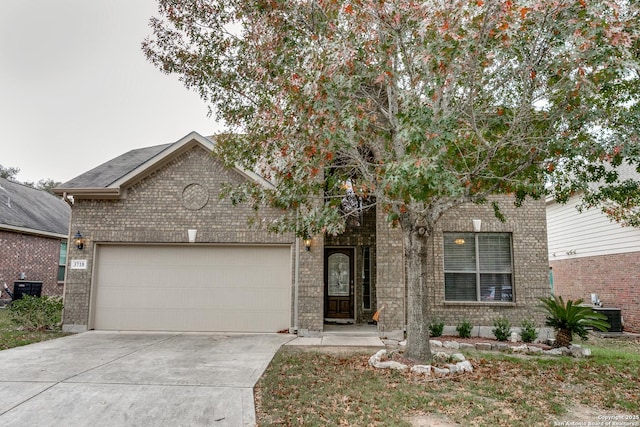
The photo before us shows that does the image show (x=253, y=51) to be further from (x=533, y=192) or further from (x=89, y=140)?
(x=89, y=140)

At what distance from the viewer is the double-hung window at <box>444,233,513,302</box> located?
1073 centimetres

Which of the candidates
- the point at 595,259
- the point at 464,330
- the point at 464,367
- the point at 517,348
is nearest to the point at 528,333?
the point at 517,348

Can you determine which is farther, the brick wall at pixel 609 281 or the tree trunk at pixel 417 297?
the brick wall at pixel 609 281

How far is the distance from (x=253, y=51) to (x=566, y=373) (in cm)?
853

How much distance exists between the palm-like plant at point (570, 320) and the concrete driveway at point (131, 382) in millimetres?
5814

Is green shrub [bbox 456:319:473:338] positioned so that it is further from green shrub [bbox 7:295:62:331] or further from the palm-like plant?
green shrub [bbox 7:295:62:331]

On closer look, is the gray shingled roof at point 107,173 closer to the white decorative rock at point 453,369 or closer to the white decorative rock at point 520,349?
the white decorative rock at point 453,369

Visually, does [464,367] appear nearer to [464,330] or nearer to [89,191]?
[464,330]

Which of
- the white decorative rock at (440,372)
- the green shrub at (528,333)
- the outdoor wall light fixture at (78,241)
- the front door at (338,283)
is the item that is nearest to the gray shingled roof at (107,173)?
the outdoor wall light fixture at (78,241)

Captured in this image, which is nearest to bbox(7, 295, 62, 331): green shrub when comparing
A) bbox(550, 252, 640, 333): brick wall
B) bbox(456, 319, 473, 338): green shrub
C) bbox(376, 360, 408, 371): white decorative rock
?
bbox(376, 360, 408, 371): white decorative rock

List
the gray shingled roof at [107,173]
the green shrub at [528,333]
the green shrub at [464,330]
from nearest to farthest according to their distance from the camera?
the green shrub at [528,333] < the green shrub at [464,330] < the gray shingled roof at [107,173]

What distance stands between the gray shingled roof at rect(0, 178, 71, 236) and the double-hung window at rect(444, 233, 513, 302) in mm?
15627

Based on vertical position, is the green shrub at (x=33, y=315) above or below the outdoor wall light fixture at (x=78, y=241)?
below

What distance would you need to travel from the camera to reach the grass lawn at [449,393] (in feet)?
15.4
